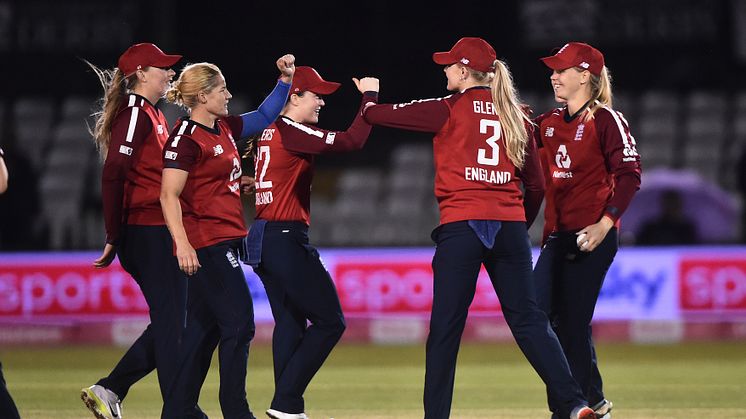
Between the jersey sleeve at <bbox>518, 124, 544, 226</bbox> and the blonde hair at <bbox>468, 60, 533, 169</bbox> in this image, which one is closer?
the blonde hair at <bbox>468, 60, 533, 169</bbox>

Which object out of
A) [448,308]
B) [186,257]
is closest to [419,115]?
[448,308]

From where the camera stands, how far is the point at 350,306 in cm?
1465

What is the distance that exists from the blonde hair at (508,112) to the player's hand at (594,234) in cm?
54

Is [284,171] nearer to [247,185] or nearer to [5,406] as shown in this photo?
[247,185]

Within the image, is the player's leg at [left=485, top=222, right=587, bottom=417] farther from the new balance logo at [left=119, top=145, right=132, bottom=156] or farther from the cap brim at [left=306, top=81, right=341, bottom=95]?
the new balance logo at [left=119, top=145, right=132, bottom=156]

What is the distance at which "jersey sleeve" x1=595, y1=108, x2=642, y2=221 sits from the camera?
678 cm

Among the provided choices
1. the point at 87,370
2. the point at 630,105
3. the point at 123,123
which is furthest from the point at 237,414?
the point at 630,105

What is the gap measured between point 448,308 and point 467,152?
872 millimetres

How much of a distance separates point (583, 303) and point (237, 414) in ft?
7.11

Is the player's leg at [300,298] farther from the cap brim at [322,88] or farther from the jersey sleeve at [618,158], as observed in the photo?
the jersey sleeve at [618,158]

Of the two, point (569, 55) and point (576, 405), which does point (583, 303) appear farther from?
point (569, 55)

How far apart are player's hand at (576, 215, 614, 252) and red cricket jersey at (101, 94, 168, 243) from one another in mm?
2465

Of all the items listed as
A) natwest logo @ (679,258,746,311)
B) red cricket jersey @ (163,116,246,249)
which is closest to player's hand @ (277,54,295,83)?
red cricket jersey @ (163,116,246,249)

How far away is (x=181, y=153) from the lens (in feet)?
21.1
